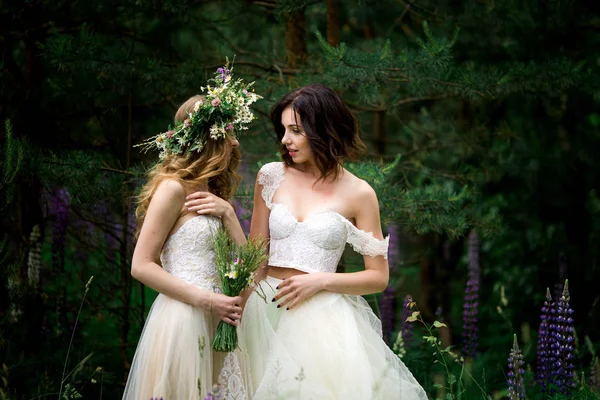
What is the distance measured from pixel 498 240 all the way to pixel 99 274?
11.1ft

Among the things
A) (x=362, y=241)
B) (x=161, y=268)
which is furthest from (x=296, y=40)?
(x=161, y=268)

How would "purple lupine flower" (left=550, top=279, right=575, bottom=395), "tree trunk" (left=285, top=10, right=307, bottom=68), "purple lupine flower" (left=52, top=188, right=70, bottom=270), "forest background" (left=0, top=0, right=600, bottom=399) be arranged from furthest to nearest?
1. "tree trunk" (left=285, top=10, right=307, bottom=68)
2. "purple lupine flower" (left=52, top=188, right=70, bottom=270)
3. "forest background" (left=0, top=0, right=600, bottom=399)
4. "purple lupine flower" (left=550, top=279, right=575, bottom=395)

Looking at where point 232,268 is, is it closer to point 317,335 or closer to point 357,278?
point 317,335

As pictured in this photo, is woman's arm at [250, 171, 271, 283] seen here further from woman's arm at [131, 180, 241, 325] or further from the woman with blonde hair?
woman's arm at [131, 180, 241, 325]

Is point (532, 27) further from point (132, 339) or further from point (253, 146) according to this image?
point (132, 339)

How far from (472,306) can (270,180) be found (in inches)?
72.8

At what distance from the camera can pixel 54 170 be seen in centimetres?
448

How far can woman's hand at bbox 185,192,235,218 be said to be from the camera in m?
3.33

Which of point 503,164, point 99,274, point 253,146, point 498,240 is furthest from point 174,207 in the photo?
point 498,240

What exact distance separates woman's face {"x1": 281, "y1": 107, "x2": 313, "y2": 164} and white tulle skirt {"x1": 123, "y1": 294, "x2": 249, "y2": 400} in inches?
35.1

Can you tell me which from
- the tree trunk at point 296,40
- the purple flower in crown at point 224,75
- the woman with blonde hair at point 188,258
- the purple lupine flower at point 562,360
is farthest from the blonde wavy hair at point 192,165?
the tree trunk at point 296,40

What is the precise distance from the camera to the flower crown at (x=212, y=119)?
11.1 feet

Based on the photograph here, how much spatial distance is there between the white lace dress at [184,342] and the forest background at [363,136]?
1.07 meters

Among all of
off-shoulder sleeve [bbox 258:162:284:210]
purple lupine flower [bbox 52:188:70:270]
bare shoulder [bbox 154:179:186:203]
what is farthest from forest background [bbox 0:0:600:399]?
bare shoulder [bbox 154:179:186:203]
